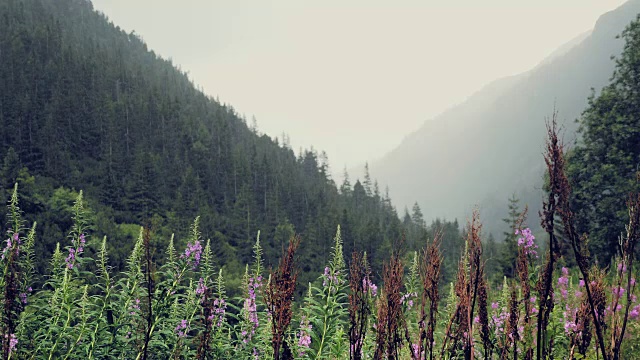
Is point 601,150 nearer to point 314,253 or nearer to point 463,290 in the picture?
point 463,290

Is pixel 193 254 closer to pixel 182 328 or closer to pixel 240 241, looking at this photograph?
pixel 182 328

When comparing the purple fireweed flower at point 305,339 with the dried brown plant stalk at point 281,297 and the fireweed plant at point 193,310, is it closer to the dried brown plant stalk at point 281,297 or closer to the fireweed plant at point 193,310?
the fireweed plant at point 193,310

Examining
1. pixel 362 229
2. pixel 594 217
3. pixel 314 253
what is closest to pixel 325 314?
pixel 594 217

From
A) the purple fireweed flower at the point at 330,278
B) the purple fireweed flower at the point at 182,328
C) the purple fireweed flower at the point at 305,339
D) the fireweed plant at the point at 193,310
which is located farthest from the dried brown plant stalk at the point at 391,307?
the purple fireweed flower at the point at 182,328

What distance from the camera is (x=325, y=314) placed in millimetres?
5141

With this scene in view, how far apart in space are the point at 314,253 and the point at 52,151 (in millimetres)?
54960

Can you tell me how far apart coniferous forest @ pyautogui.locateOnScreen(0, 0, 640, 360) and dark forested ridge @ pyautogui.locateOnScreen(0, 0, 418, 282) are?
52 cm

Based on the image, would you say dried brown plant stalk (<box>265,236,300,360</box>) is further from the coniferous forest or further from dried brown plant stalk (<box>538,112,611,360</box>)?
dried brown plant stalk (<box>538,112,611,360</box>)

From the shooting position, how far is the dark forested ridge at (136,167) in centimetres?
7038

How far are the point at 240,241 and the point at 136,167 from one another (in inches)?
1054

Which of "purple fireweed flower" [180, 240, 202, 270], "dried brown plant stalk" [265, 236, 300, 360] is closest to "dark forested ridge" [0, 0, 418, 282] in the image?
"purple fireweed flower" [180, 240, 202, 270]

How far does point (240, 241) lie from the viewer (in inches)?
3236

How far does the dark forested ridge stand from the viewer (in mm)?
70375

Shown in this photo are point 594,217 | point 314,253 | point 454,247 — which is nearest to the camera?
point 594,217
